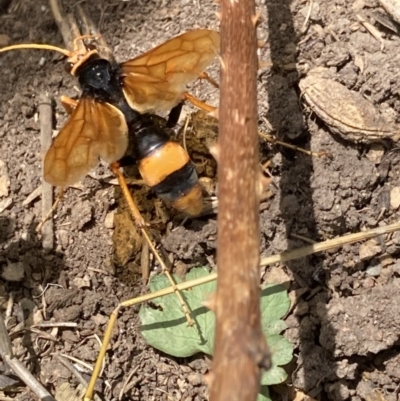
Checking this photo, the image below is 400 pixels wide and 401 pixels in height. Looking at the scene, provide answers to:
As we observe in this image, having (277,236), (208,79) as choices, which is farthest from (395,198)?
(208,79)

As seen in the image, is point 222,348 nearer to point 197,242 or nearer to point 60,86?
point 197,242

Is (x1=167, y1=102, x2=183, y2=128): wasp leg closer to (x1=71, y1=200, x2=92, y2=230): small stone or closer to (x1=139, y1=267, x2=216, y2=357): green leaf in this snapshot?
(x1=71, y1=200, x2=92, y2=230): small stone

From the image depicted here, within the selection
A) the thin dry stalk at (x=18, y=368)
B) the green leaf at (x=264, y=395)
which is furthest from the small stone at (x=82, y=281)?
the green leaf at (x=264, y=395)

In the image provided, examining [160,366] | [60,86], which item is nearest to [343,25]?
[60,86]

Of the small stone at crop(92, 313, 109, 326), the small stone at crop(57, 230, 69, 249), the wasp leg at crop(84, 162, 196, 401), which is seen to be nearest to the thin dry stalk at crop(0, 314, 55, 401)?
the wasp leg at crop(84, 162, 196, 401)

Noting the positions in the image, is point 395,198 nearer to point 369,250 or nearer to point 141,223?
point 369,250
